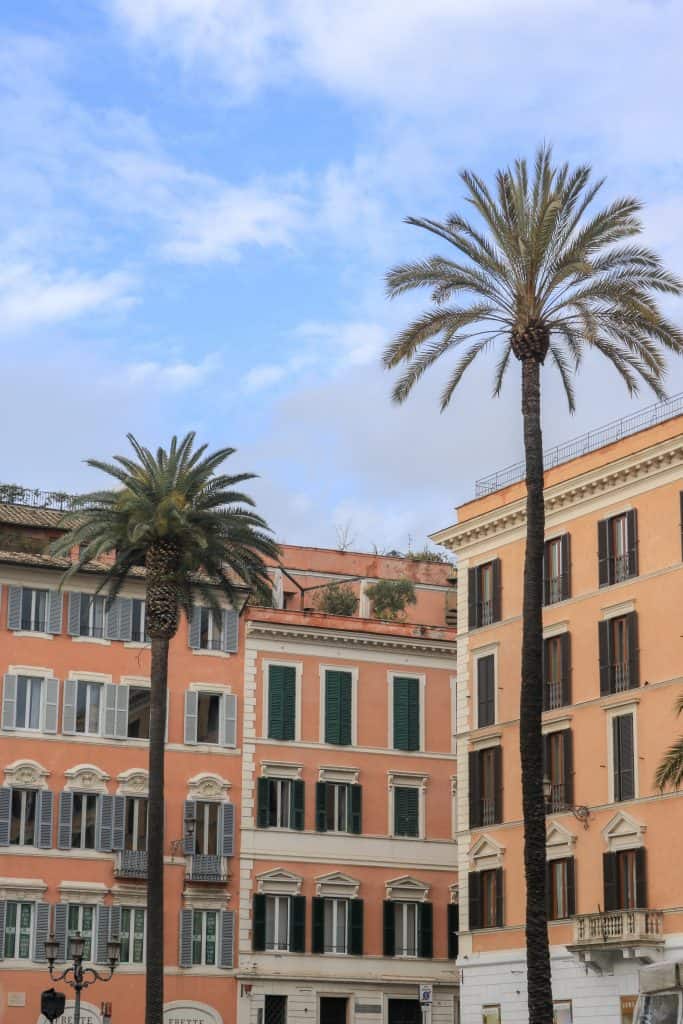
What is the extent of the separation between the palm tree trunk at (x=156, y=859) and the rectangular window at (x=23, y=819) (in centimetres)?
1272

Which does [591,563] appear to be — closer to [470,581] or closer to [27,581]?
[470,581]

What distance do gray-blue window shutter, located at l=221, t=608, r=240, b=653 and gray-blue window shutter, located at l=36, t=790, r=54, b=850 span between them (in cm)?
902

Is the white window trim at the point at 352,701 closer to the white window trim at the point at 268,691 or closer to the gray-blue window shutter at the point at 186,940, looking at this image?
the white window trim at the point at 268,691

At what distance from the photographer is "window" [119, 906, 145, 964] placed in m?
65.2

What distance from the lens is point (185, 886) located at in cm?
6688

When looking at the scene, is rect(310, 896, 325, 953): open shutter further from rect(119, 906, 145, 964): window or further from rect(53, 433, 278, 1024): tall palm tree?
rect(53, 433, 278, 1024): tall palm tree

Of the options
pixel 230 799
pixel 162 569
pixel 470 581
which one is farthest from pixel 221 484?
pixel 230 799

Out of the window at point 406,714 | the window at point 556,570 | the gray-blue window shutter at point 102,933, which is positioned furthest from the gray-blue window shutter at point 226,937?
the window at point 556,570

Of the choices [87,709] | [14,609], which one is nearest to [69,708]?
[87,709]

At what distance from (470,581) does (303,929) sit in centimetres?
1485

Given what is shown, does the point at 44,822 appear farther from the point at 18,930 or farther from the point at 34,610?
the point at 34,610

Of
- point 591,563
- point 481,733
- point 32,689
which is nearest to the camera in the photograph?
point 591,563

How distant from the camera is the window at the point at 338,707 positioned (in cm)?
7044

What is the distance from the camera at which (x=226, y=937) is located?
220 ft
